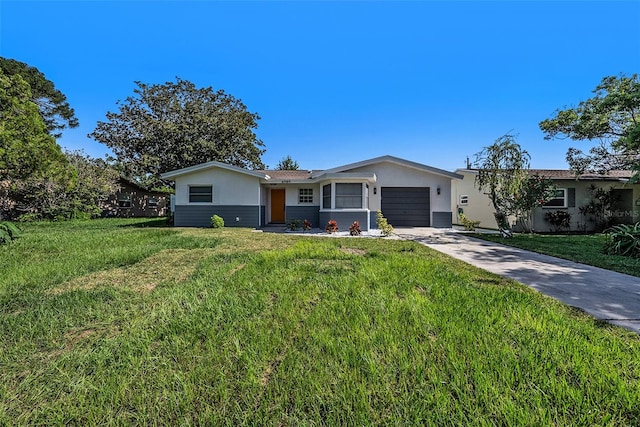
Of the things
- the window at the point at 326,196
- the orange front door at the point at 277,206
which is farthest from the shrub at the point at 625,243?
the orange front door at the point at 277,206

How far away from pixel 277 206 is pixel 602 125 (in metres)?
17.3

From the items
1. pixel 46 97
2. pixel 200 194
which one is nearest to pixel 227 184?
pixel 200 194

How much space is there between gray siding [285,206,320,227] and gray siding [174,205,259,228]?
1821mm

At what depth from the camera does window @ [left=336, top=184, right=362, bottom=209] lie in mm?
13539

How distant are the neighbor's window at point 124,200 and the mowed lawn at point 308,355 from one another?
24377 millimetres

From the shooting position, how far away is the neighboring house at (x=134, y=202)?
80.7ft

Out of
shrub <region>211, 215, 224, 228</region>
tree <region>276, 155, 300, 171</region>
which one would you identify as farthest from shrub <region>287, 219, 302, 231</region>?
tree <region>276, 155, 300, 171</region>

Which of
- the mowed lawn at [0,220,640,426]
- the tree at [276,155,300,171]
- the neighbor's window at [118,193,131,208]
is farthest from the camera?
the tree at [276,155,300,171]

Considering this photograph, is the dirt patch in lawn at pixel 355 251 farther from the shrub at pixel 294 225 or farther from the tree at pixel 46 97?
the tree at pixel 46 97

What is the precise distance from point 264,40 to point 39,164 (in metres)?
12.0

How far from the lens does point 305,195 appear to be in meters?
15.8

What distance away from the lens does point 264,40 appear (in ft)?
36.1

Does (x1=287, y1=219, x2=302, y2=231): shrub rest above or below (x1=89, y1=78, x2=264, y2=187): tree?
below

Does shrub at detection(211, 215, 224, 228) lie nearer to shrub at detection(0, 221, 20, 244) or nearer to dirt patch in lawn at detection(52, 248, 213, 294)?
shrub at detection(0, 221, 20, 244)
